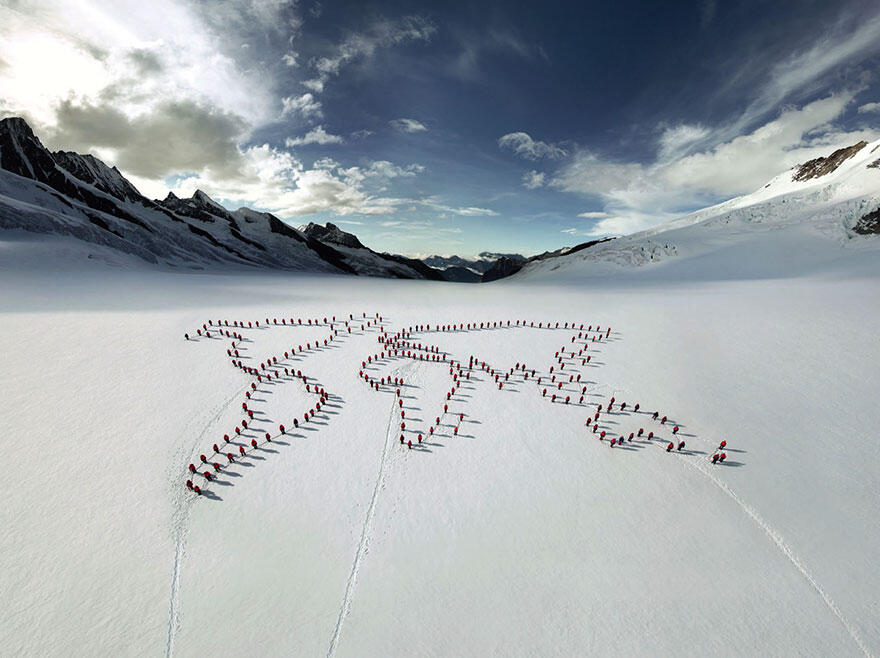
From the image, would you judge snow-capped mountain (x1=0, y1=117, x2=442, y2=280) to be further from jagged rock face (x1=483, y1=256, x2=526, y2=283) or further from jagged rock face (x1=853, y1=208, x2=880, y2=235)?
jagged rock face (x1=853, y1=208, x2=880, y2=235)

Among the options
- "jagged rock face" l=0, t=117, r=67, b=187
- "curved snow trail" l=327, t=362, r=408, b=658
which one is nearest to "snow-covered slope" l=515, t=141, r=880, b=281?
"curved snow trail" l=327, t=362, r=408, b=658

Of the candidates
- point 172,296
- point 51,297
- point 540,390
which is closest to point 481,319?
point 540,390

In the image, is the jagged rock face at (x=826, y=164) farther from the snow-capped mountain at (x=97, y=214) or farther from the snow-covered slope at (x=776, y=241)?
the snow-capped mountain at (x=97, y=214)

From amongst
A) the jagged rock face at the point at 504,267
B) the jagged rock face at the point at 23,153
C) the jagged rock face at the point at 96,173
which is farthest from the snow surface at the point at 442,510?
the jagged rock face at the point at 96,173

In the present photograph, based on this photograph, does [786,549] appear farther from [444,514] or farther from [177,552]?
[177,552]

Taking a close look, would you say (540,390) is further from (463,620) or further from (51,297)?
(51,297)

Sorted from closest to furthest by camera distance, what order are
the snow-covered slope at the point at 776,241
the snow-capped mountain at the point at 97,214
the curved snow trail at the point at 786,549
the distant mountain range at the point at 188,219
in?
1. the curved snow trail at the point at 786,549
2. the snow-covered slope at the point at 776,241
3. the distant mountain range at the point at 188,219
4. the snow-capped mountain at the point at 97,214

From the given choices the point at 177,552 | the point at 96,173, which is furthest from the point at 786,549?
the point at 96,173

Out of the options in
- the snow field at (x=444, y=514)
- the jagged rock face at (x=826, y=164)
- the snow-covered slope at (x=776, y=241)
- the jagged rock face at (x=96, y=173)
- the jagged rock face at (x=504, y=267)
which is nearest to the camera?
the snow field at (x=444, y=514)

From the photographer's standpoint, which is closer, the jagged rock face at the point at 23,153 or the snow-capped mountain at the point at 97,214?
the snow-capped mountain at the point at 97,214
